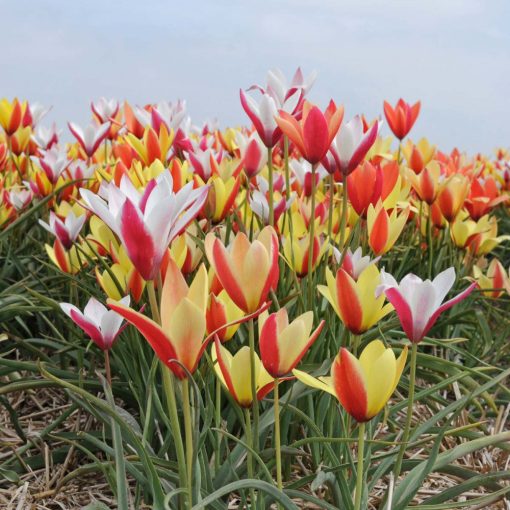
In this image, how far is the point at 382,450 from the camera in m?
1.70

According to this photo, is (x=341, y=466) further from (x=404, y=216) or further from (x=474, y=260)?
(x=474, y=260)

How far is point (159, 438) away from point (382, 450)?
20.0 inches

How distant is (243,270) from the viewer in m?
1.02

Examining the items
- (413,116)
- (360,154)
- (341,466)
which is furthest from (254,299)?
(413,116)

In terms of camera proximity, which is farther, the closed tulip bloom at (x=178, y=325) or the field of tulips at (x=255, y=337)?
the field of tulips at (x=255, y=337)

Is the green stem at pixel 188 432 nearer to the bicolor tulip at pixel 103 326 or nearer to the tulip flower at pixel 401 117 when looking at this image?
the bicolor tulip at pixel 103 326

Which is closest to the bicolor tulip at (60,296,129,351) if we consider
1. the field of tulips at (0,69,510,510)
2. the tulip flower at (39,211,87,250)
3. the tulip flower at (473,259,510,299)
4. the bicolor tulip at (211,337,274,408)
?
the field of tulips at (0,69,510,510)

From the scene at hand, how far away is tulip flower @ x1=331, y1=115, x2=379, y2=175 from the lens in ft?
5.03

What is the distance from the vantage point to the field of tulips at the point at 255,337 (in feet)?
3.25

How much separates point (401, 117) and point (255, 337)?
43.4 inches

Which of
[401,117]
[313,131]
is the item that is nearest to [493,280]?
[401,117]

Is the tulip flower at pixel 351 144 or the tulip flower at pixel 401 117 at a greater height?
the tulip flower at pixel 351 144

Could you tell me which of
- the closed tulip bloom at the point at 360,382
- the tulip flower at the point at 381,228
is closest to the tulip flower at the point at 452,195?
the tulip flower at the point at 381,228

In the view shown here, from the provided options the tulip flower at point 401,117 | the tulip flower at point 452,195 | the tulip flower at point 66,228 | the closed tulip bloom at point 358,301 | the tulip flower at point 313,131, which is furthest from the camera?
the tulip flower at point 401,117
